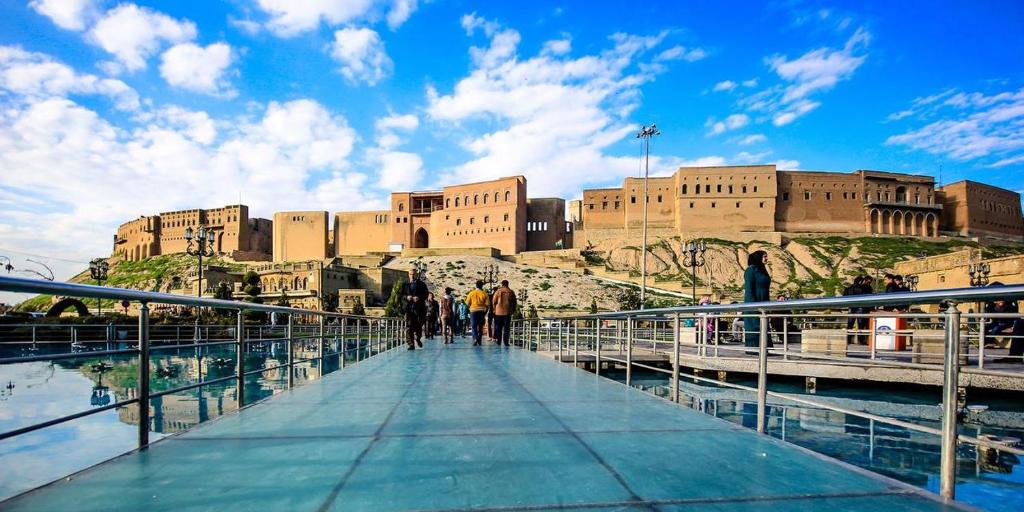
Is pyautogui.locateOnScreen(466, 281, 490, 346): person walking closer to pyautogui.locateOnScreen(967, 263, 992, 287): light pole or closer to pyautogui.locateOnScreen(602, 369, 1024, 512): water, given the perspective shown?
pyautogui.locateOnScreen(602, 369, 1024, 512): water

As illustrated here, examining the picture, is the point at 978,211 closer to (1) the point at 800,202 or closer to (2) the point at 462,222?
(1) the point at 800,202

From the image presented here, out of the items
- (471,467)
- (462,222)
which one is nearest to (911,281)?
(471,467)

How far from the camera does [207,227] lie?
77125 millimetres

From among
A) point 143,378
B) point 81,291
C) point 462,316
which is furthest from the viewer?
point 462,316

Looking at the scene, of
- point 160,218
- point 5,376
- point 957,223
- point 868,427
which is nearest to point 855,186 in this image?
point 957,223

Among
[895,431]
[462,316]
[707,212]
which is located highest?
[707,212]

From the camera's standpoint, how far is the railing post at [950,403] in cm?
226

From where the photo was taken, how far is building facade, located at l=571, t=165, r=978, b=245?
2539 inches

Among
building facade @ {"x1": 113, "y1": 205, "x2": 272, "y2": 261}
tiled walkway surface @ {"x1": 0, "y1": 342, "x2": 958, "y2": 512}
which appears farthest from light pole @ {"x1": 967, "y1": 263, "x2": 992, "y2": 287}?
building facade @ {"x1": 113, "y1": 205, "x2": 272, "y2": 261}

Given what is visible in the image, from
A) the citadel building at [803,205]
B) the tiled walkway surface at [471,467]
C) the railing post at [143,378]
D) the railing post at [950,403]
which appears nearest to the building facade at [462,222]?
the citadel building at [803,205]

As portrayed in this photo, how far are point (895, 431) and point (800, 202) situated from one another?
64.9 metres

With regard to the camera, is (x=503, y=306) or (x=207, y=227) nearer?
(x=503, y=306)

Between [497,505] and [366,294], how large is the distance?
5332cm

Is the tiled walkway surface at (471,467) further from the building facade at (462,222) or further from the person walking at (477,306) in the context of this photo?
the building facade at (462,222)
